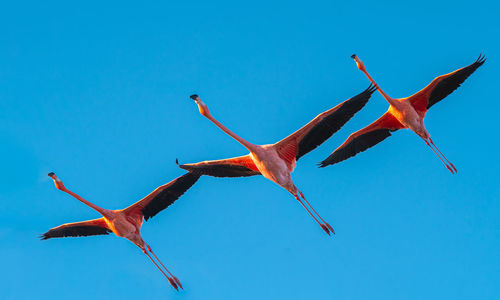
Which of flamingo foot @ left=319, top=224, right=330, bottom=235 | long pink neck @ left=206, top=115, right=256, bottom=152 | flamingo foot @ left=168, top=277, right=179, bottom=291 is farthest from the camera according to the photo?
flamingo foot @ left=168, top=277, right=179, bottom=291

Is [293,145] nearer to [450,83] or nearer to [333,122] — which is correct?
[333,122]

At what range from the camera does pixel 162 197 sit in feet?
77.7

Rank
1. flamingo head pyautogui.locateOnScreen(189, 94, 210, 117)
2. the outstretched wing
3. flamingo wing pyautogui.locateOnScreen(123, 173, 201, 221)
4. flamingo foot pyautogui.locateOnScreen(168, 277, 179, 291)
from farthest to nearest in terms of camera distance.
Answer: flamingo foot pyautogui.locateOnScreen(168, 277, 179, 291) < flamingo wing pyautogui.locateOnScreen(123, 173, 201, 221) < the outstretched wing < flamingo head pyautogui.locateOnScreen(189, 94, 210, 117)

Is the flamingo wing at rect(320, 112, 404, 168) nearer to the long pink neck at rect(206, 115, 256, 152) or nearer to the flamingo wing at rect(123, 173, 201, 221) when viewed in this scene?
the long pink neck at rect(206, 115, 256, 152)

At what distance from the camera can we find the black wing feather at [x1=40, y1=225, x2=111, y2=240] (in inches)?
982

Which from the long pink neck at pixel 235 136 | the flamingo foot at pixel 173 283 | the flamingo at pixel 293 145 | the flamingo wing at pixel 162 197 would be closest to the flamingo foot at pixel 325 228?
the flamingo at pixel 293 145

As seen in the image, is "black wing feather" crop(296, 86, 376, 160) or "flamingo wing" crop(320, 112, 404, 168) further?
"flamingo wing" crop(320, 112, 404, 168)

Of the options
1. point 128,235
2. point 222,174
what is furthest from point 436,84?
point 128,235

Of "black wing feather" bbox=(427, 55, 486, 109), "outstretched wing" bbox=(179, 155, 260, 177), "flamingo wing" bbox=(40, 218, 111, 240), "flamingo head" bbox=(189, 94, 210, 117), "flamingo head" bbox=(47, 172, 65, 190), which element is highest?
"flamingo head" bbox=(47, 172, 65, 190)

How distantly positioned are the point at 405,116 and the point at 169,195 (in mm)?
8364

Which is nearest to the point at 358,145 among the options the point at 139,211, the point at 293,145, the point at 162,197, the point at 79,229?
the point at 293,145

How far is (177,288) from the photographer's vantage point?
24031mm

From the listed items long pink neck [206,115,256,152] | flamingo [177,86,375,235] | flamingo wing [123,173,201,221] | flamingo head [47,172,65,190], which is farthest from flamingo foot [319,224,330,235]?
flamingo head [47,172,65,190]

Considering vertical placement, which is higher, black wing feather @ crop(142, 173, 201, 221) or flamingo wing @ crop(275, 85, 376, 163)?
black wing feather @ crop(142, 173, 201, 221)
